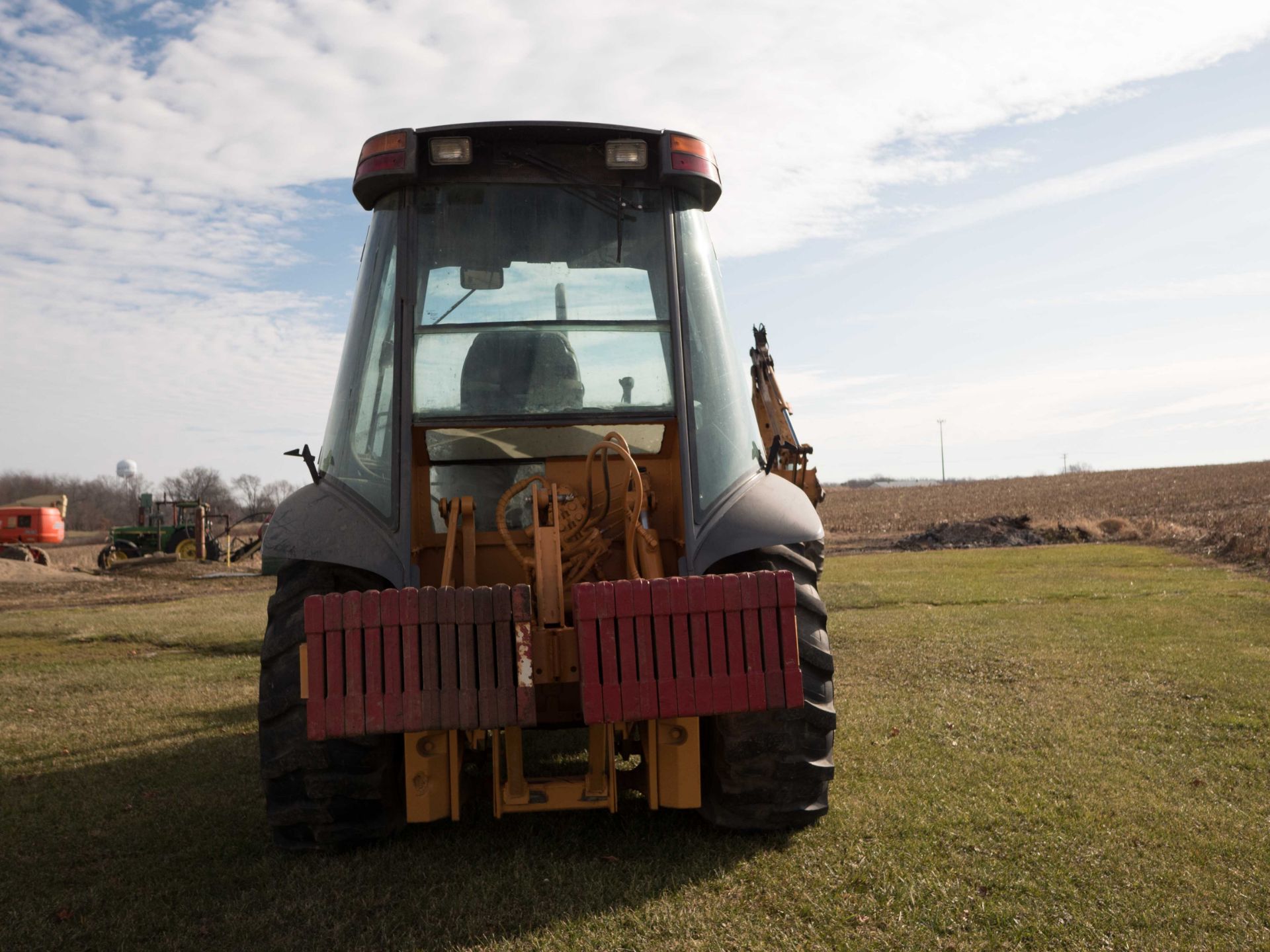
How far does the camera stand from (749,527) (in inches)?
152

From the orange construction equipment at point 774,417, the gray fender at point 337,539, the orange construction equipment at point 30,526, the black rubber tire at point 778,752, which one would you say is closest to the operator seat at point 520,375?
the gray fender at point 337,539

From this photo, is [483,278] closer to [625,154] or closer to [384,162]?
[384,162]

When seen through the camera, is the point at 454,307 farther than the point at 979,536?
No

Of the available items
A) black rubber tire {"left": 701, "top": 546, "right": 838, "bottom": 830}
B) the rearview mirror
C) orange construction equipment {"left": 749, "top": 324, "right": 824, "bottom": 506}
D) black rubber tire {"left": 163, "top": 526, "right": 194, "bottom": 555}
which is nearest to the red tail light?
the rearview mirror

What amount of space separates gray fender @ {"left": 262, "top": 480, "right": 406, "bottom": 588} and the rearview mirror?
1.00 metres

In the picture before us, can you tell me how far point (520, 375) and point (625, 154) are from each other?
3.26 feet

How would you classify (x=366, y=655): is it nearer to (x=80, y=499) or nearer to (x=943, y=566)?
(x=943, y=566)

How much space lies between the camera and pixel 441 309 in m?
4.22

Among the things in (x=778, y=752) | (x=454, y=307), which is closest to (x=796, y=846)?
(x=778, y=752)

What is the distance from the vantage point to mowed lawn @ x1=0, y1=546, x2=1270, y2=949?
129 inches

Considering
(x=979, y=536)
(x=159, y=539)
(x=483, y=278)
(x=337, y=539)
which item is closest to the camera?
(x=337, y=539)

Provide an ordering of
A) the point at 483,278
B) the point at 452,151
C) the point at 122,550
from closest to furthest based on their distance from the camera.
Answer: the point at 452,151 < the point at 483,278 < the point at 122,550

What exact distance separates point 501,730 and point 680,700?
0.78 meters

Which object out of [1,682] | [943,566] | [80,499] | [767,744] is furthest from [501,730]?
[80,499]
